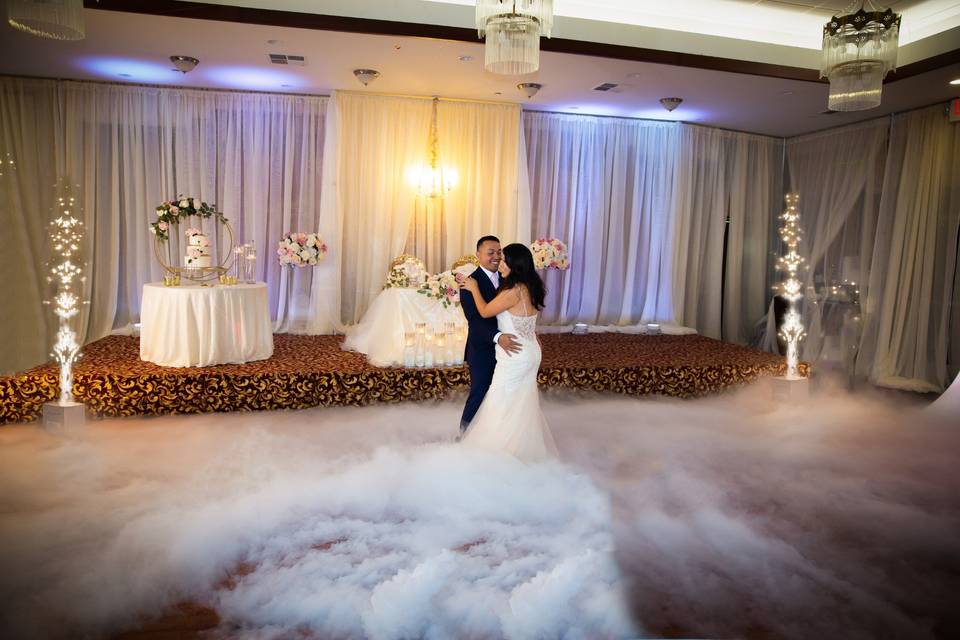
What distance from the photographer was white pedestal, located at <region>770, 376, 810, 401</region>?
6.95m

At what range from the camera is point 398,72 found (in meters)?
7.55

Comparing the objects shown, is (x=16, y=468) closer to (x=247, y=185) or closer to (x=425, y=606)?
(x=425, y=606)

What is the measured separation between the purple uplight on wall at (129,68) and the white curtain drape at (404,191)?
6.55 ft

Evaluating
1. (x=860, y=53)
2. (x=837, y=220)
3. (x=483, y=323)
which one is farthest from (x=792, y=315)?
(x=483, y=323)

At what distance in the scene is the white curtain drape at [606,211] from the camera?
9844 millimetres

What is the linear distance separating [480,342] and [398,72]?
417 centimetres

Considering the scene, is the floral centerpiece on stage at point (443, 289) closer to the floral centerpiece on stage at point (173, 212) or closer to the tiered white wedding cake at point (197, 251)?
the floral centerpiece on stage at point (173, 212)

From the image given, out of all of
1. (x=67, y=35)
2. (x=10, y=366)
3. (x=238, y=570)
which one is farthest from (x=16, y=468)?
(x=10, y=366)

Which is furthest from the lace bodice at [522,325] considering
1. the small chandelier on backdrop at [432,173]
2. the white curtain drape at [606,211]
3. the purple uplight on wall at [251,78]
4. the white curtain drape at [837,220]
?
the white curtain drape at [837,220]

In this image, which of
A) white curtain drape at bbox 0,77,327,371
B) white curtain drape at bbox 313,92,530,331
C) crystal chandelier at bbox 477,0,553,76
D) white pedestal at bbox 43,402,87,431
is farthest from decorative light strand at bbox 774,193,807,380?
white pedestal at bbox 43,402,87,431

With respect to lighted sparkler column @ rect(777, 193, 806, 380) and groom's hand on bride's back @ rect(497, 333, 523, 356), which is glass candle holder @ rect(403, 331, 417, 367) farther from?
lighted sparkler column @ rect(777, 193, 806, 380)

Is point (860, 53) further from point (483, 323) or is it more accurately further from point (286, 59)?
point (286, 59)

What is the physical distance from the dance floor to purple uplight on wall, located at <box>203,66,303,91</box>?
9.96 ft

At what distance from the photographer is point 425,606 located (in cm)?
300
